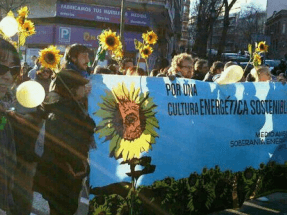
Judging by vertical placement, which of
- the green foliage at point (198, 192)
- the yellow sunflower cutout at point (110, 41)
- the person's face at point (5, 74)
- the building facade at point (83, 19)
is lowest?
the green foliage at point (198, 192)

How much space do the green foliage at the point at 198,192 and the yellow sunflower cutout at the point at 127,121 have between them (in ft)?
0.57

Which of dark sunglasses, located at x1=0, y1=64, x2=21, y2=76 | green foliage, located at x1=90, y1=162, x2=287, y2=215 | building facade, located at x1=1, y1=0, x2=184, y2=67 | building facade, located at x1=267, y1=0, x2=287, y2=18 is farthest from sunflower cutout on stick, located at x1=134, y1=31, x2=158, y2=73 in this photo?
building facade, located at x1=267, y1=0, x2=287, y2=18

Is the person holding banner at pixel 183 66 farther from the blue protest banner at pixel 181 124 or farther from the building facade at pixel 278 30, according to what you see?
the building facade at pixel 278 30

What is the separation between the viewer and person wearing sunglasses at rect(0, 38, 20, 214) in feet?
9.32

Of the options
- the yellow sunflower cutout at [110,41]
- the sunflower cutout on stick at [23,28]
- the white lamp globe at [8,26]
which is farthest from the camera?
the sunflower cutout on stick at [23,28]

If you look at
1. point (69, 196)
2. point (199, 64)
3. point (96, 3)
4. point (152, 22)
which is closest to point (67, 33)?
point (96, 3)

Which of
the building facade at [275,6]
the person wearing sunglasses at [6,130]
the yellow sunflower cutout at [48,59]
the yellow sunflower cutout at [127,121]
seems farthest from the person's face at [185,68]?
the building facade at [275,6]

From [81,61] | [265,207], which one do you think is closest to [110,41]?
[81,61]

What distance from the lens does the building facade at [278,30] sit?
254ft

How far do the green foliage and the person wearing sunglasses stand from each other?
4.44 feet

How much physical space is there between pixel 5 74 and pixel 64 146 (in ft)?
3.40

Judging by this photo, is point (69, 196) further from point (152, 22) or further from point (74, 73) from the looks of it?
point (152, 22)

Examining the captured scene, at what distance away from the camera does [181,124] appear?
4914 millimetres

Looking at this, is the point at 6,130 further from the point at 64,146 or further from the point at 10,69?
the point at 64,146
